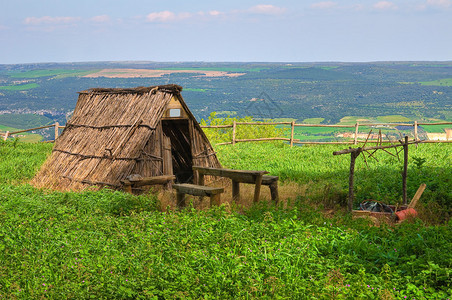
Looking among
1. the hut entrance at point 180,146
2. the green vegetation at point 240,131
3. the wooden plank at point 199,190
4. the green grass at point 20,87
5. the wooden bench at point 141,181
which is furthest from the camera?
the green grass at point 20,87

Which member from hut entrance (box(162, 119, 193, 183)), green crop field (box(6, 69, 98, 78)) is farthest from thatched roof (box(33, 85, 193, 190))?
green crop field (box(6, 69, 98, 78))

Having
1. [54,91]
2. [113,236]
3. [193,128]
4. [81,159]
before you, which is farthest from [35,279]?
[54,91]

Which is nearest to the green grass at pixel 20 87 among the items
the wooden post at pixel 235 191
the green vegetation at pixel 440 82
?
the green vegetation at pixel 440 82

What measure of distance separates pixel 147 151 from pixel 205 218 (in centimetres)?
361

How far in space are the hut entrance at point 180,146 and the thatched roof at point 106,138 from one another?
87 cm

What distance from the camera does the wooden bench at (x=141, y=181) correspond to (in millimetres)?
10531

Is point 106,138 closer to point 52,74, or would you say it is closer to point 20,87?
point 20,87

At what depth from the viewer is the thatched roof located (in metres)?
11.2

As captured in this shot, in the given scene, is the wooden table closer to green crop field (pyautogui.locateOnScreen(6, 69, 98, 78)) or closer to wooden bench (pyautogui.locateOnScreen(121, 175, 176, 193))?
wooden bench (pyautogui.locateOnScreen(121, 175, 176, 193))

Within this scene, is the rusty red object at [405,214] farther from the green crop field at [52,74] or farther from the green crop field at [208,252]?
the green crop field at [52,74]

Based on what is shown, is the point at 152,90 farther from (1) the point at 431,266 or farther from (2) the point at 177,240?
(1) the point at 431,266

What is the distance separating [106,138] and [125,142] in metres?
0.81

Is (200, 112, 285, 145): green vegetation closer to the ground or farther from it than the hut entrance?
closer to the ground

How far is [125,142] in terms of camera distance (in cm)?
1141
